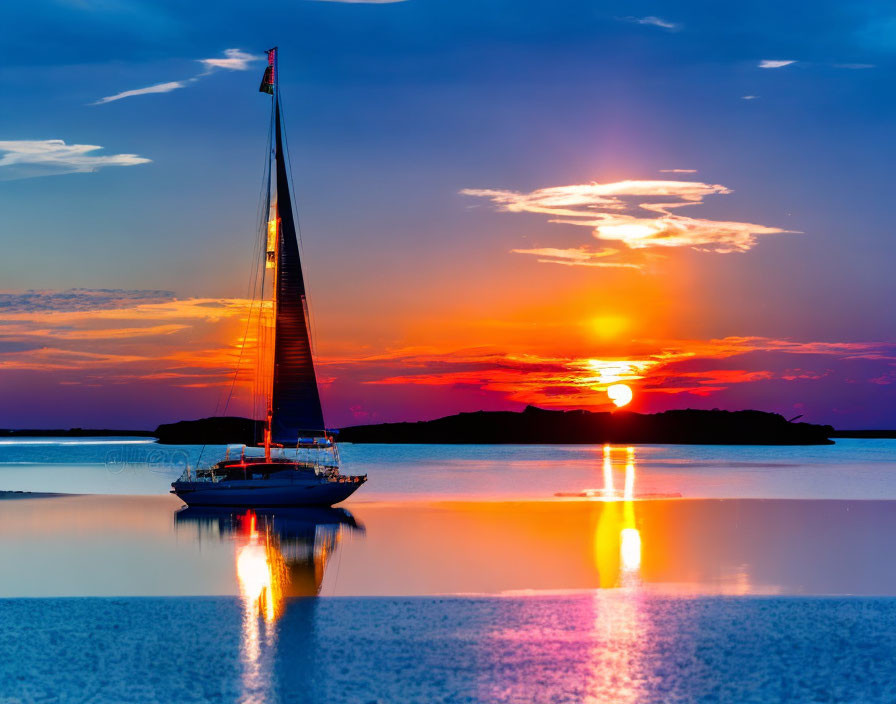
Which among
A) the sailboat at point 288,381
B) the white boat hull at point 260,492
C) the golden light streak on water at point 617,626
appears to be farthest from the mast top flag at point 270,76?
the golden light streak on water at point 617,626

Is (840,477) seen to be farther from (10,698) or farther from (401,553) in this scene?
(10,698)

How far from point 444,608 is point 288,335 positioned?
33.6 metres

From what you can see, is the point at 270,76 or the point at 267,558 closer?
the point at 267,558

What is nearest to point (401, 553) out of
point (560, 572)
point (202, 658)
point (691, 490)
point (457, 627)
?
point (560, 572)

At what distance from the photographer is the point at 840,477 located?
11231cm

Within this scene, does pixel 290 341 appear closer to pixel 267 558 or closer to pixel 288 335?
pixel 288 335

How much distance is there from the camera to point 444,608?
2531cm

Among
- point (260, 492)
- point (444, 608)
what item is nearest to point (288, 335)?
point (260, 492)

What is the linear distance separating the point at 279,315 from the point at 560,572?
28.4m

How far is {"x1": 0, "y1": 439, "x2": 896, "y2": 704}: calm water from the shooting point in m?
18.2

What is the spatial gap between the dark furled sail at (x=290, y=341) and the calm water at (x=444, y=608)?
16.9 ft

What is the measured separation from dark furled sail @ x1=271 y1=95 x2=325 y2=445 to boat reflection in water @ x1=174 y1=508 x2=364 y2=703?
502cm

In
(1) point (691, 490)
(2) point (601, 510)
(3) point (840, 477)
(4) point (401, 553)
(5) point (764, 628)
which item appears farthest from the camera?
(3) point (840, 477)

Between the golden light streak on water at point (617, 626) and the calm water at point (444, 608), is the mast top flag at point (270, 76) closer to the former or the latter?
the calm water at point (444, 608)
